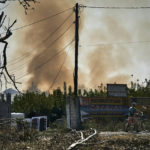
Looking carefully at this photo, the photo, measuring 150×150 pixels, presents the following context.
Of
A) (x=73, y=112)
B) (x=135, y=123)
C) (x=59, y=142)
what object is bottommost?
(x=59, y=142)

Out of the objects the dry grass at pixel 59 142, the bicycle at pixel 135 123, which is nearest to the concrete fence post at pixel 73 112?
the bicycle at pixel 135 123

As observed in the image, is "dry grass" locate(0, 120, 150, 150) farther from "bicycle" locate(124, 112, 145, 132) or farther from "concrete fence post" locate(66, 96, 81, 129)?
"concrete fence post" locate(66, 96, 81, 129)

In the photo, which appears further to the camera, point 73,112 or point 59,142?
point 73,112

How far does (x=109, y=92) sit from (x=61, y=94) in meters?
13.2

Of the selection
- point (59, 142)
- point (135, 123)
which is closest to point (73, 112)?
point (135, 123)

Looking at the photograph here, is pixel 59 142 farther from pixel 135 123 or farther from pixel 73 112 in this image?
pixel 73 112

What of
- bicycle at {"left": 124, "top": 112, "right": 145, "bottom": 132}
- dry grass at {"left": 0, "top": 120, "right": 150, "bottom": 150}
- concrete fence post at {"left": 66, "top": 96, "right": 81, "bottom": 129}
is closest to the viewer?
dry grass at {"left": 0, "top": 120, "right": 150, "bottom": 150}

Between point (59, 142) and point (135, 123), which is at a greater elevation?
point (135, 123)

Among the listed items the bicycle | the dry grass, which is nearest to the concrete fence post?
the bicycle

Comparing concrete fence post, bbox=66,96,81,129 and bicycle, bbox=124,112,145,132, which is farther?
concrete fence post, bbox=66,96,81,129

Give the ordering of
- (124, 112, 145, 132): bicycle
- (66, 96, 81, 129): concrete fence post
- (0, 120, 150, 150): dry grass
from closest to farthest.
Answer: (0, 120, 150, 150): dry grass, (124, 112, 145, 132): bicycle, (66, 96, 81, 129): concrete fence post

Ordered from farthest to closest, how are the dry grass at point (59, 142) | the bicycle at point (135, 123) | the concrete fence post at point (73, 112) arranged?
the concrete fence post at point (73, 112)
the bicycle at point (135, 123)
the dry grass at point (59, 142)

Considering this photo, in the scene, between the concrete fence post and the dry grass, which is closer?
the dry grass

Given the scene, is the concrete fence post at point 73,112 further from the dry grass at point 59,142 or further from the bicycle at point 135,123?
the dry grass at point 59,142
